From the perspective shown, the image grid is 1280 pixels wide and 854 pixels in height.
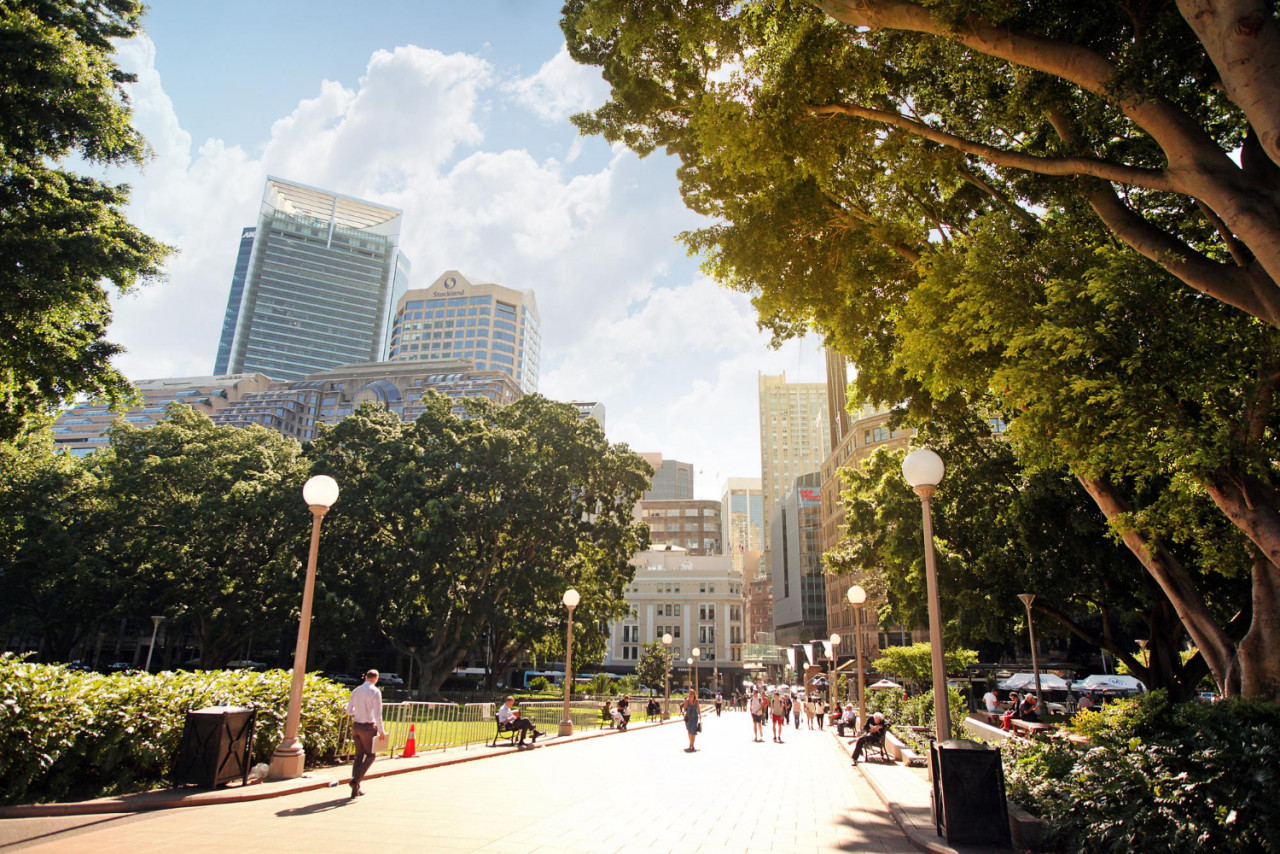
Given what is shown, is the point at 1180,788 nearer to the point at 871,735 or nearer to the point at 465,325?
the point at 871,735

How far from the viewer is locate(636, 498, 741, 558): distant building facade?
431ft

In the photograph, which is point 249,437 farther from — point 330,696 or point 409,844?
point 409,844

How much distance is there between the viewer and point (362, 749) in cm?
949

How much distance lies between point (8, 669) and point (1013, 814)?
36.0 ft

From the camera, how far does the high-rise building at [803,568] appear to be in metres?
91.8

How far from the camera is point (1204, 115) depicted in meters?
10.3

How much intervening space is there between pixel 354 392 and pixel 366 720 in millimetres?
133194

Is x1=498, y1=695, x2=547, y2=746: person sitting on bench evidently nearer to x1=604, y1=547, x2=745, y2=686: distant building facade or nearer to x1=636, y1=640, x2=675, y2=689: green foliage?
x1=636, y1=640, x2=675, y2=689: green foliage

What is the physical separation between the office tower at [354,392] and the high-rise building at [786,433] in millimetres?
81538

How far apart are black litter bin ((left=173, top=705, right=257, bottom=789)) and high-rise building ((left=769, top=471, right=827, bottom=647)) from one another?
84.2 meters

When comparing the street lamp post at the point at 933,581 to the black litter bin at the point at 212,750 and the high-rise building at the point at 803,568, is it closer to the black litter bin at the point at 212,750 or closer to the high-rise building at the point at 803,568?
the black litter bin at the point at 212,750

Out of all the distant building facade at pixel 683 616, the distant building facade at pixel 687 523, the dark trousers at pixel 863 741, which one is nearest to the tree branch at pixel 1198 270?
the dark trousers at pixel 863 741

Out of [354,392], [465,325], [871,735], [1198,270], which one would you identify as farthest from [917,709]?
[465,325]

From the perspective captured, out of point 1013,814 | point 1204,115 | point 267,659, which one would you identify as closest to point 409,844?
point 1013,814
